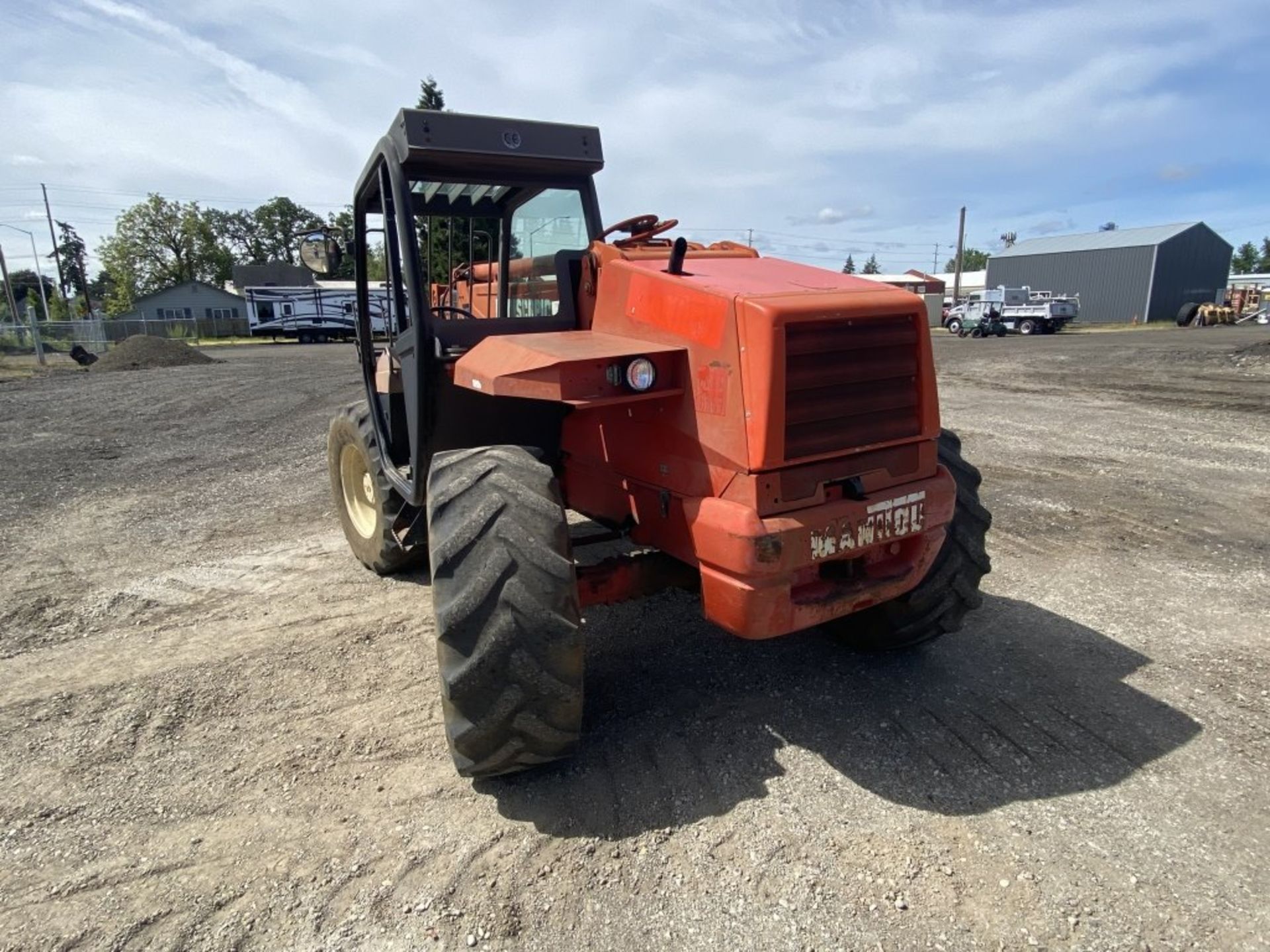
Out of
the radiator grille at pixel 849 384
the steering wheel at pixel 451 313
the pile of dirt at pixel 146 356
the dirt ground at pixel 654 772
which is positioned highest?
the steering wheel at pixel 451 313

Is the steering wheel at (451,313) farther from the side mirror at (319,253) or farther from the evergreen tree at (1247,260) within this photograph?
the evergreen tree at (1247,260)

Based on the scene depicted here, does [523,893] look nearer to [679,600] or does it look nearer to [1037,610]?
[679,600]

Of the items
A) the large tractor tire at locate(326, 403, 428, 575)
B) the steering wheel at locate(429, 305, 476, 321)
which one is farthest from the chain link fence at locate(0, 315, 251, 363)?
the steering wheel at locate(429, 305, 476, 321)

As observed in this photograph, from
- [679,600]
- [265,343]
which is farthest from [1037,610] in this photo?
[265,343]

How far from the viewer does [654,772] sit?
3.08 metres

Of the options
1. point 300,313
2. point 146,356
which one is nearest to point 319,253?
point 146,356

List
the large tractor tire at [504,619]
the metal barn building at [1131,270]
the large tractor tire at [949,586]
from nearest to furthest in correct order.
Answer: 1. the large tractor tire at [504,619]
2. the large tractor tire at [949,586]
3. the metal barn building at [1131,270]

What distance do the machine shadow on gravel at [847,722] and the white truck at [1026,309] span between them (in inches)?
1449

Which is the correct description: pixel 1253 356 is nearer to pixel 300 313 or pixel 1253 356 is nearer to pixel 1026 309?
pixel 1026 309

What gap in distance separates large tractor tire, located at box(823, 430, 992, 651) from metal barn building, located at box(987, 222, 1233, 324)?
49.8 meters

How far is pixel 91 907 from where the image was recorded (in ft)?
8.06

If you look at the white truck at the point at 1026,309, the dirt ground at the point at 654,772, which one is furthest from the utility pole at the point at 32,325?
the white truck at the point at 1026,309

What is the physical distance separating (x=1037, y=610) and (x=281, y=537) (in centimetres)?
543

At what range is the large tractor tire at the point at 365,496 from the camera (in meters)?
4.70
